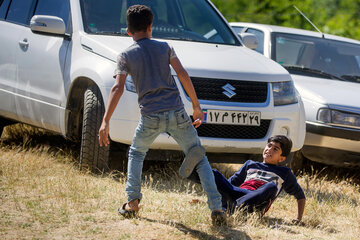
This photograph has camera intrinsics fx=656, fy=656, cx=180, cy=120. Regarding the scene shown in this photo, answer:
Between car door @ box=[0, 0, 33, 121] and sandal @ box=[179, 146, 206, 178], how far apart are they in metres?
2.80

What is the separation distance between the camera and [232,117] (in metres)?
5.23

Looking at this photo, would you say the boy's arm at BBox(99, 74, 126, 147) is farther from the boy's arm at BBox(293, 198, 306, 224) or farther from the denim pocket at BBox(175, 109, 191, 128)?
the boy's arm at BBox(293, 198, 306, 224)

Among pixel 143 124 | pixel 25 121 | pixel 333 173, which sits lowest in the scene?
pixel 333 173

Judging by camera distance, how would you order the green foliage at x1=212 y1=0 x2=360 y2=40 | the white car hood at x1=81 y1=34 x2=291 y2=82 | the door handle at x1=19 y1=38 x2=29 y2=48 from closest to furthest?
the white car hood at x1=81 y1=34 x2=291 y2=82, the door handle at x1=19 y1=38 x2=29 y2=48, the green foliage at x1=212 y1=0 x2=360 y2=40

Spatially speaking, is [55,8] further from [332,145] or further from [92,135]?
[332,145]

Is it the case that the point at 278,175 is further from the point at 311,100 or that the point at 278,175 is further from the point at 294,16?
the point at 294,16

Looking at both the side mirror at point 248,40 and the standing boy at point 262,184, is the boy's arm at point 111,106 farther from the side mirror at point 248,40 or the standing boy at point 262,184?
the side mirror at point 248,40

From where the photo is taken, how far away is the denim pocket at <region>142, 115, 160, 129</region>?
3918 mm

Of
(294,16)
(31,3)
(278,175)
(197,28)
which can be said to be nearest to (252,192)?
(278,175)

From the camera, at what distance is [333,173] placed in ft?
22.7

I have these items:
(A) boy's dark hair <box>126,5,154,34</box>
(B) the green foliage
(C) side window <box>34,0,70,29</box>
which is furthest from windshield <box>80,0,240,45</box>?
(B) the green foliage

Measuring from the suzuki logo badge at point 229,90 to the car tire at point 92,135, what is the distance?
3.26 ft

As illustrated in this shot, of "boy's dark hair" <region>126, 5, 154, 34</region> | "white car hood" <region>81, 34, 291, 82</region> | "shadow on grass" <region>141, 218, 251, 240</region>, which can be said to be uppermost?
"boy's dark hair" <region>126, 5, 154, 34</region>

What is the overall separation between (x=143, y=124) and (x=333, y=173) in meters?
3.53
